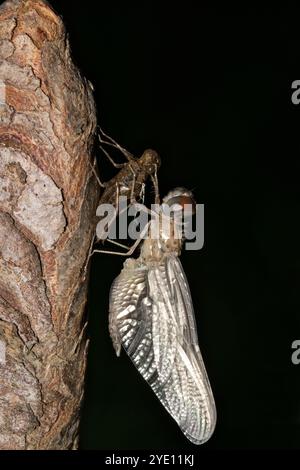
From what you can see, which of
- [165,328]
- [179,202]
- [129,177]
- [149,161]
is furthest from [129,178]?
[165,328]

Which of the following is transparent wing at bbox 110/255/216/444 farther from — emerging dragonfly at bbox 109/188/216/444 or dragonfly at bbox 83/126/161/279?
dragonfly at bbox 83/126/161/279

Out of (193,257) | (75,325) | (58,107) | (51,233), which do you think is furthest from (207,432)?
(193,257)

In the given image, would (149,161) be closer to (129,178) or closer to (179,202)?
(129,178)

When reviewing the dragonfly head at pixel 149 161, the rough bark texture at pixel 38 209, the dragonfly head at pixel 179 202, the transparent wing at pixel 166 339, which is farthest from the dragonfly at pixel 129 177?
the rough bark texture at pixel 38 209

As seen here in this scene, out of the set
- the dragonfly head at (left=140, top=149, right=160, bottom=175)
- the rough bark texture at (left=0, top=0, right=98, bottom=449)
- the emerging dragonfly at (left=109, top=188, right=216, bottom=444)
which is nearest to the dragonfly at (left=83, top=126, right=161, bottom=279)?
the dragonfly head at (left=140, top=149, right=160, bottom=175)

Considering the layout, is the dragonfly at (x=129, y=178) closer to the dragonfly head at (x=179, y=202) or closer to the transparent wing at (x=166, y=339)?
the dragonfly head at (x=179, y=202)

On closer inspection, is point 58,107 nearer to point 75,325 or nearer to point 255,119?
point 75,325
